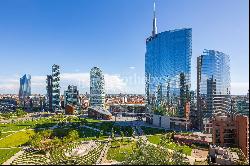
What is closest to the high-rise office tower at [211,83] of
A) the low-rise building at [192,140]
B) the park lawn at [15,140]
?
the low-rise building at [192,140]

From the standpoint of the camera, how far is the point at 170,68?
153000 mm

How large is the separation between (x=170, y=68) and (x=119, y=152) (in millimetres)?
72215

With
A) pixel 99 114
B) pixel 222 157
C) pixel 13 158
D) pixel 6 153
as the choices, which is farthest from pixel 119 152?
pixel 99 114

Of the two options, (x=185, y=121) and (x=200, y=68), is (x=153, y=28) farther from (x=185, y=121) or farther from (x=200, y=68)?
(x=185, y=121)

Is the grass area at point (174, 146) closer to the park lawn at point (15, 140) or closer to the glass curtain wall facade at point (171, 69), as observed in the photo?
the glass curtain wall facade at point (171, 69)

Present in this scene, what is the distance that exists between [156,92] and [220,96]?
110 feet

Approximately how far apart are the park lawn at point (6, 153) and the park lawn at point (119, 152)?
25893 mm

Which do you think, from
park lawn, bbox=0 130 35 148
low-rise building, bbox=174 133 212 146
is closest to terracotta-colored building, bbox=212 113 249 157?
low-rise building, bbox=174 133 212 146

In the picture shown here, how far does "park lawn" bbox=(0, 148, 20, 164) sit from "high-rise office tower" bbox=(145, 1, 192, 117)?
3022 inches

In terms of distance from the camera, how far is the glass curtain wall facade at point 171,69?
146 meters

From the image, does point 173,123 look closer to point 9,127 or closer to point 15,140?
point 15,140

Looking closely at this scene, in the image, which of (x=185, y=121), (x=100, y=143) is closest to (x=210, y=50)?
(x=185, y=121)

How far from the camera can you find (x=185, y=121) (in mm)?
143000

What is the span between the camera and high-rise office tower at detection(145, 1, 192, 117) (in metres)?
146
